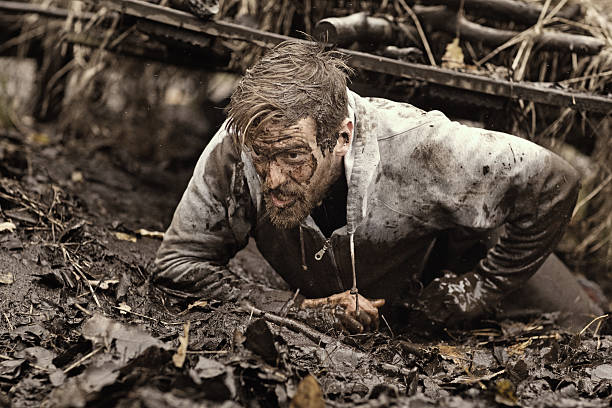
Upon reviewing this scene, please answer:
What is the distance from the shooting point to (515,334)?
3766 mm

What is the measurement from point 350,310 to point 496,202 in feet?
2.96

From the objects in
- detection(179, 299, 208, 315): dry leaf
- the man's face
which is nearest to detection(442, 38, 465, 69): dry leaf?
the man's face

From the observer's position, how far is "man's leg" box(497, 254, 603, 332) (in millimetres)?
4094

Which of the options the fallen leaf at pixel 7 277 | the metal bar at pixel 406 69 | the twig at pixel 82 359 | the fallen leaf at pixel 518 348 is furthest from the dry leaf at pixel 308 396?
the metal bar at pixel 406 69

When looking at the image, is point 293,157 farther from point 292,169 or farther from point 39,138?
point 39,138

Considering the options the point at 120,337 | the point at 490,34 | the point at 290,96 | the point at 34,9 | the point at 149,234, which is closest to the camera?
the point at 120,337

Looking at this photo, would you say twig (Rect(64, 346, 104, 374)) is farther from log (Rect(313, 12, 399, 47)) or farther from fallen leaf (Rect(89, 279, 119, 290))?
log (Rect(313, 12, 399, 47))

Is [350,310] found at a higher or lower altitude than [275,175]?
lower

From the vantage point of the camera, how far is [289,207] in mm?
3158

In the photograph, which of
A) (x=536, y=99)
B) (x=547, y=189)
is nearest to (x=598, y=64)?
(x=536, y=99)

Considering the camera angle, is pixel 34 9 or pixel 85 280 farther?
pixel 34 9

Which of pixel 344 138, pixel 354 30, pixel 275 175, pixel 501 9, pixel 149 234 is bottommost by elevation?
pixel 149 234

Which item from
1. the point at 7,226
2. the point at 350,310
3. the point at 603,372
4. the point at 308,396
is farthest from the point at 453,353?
the point at 7,226

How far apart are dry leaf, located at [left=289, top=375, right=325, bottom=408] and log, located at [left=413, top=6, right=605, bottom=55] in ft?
8.91
